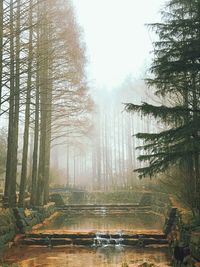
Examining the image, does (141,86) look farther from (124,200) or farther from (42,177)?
(42,177)

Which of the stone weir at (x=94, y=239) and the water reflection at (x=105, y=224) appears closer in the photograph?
the stone weir at (x=94, y=239)

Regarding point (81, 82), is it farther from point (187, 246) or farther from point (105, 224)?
point (187, 246)

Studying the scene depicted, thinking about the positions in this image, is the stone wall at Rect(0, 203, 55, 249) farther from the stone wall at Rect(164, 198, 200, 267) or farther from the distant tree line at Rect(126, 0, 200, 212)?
the stone wall at Rect(164, 198, 200, 267)

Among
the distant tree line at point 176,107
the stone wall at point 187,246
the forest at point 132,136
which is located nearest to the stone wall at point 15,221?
the forest at point 132,136

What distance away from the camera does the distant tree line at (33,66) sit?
10.5m

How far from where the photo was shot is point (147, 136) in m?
9.16

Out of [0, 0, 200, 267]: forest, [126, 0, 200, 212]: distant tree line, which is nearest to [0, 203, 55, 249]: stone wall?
[0, 0, 200, 267]: forest

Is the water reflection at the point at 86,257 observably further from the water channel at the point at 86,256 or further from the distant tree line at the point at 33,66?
the distant tree line at the point at 33,66

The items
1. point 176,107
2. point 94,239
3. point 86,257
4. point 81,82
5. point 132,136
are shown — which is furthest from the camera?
point 81,82

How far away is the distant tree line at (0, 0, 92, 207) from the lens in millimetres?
10515

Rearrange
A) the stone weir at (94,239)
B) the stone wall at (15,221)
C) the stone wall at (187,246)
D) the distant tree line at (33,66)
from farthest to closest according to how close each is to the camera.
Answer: the stone weir at (94,239) → the stone wall at (15,221) → the distant tree line at (33,66) → the stone wall at (187,246)

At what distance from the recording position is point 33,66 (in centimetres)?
1109

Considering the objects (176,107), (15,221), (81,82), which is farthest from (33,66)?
(81,82)

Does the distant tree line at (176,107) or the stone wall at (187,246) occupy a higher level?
the distant tree line at (176,107)
